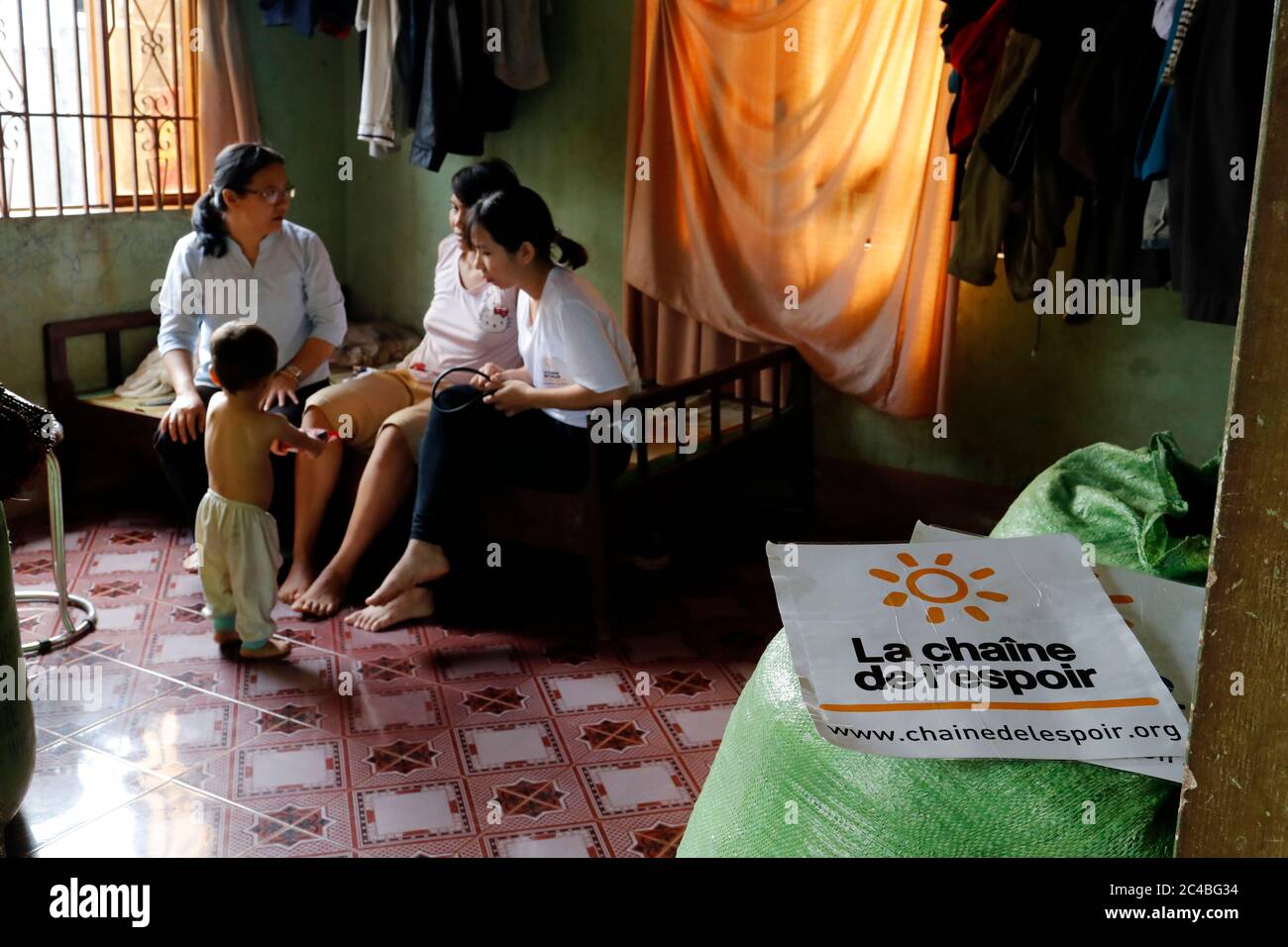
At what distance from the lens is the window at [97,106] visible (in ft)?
12.3

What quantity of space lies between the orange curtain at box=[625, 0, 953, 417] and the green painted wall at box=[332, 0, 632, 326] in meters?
0.27

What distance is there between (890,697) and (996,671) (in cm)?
10

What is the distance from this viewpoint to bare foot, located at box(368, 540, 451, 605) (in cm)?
315

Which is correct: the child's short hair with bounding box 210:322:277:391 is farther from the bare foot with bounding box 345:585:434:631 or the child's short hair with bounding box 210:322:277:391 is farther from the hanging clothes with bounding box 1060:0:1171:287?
the hanging clothes with bounding box 1060:0:1171:287

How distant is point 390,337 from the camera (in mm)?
4684

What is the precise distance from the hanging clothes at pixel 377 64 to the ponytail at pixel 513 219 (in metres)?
1.21

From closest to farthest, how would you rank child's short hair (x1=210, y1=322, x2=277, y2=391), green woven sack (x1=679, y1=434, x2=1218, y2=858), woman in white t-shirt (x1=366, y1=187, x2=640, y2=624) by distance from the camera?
green woven sack (x1=679, y1=434, x2=1218, y2=858)
child's short hair (x1=210, y1=322, x2=277, y2=391)
woman in white t-shirt (x1=366, y1=187, x2=640, y2=624)

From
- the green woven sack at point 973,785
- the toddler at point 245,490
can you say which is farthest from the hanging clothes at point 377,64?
the green woven sack at point 973,785

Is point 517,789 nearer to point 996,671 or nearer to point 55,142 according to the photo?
point 996,671

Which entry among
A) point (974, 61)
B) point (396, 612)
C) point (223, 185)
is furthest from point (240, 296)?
point (974, 61)

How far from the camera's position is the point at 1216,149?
8.48 ft

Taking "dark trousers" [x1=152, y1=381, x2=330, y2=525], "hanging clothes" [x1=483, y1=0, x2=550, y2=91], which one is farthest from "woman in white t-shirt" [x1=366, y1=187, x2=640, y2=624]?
"hanging clothes" [x1=483, y1=0, x2=550, y2=91]

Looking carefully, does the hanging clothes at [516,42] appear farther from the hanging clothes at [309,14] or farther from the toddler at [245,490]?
the toddler at [245,490]

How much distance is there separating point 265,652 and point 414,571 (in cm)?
42
